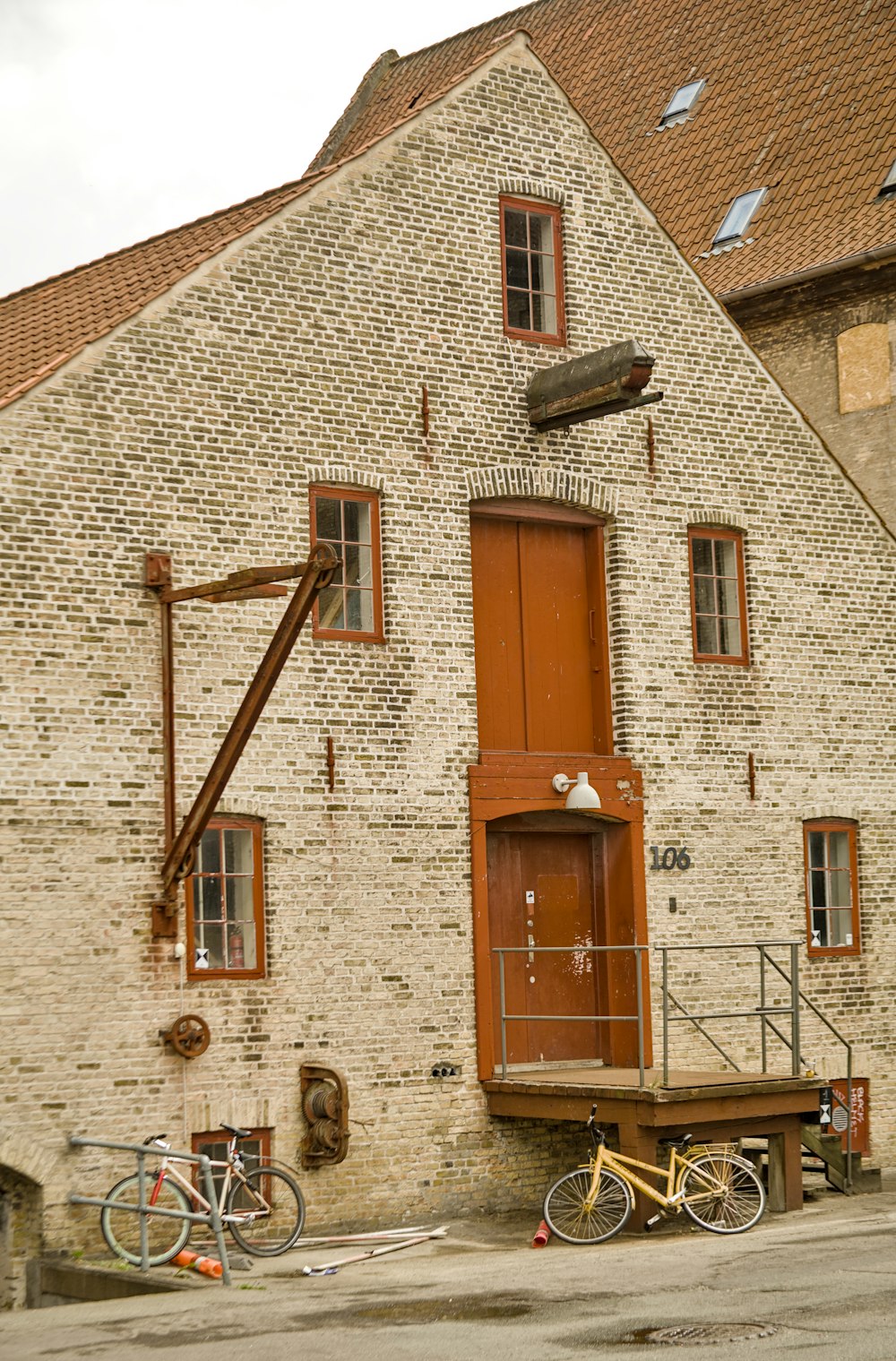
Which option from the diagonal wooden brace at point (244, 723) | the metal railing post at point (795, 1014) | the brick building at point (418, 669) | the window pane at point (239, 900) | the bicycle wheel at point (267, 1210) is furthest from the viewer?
the metal railing post at point (795, 1014)

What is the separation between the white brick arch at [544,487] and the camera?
16.9 meters

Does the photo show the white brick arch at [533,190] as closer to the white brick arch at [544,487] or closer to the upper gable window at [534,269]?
the upper gable window at [534,269]

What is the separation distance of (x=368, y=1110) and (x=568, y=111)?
891 cm

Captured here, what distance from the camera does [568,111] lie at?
18125 millimetres

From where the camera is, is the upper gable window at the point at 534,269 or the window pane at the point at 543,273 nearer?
the upper gable window at the point at 534,269

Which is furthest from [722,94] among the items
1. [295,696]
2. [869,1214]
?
[869,1214]

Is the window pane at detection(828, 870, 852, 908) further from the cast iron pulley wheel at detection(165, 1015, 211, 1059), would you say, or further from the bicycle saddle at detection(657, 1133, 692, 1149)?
the cast iron pulley wheel at detection(165, 1015, 211, 1059)

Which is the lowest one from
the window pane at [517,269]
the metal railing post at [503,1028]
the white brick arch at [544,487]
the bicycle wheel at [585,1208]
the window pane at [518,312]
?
the bicycle wheel at [585,1208]

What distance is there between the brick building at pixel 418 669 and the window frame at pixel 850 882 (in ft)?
0.14

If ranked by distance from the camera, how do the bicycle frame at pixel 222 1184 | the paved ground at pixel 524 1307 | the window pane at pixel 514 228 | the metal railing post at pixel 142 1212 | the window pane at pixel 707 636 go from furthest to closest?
the window pane at pixel 707 636 → the window pane at pixel 514 228 → the bicycle frame at pixel 222 1184 → the metal railing post at pixel 142 1212 → the paved ground at pixel 524 1307

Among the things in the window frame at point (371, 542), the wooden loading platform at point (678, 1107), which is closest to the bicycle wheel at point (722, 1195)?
the wooden loading platform at point (678, 1107)

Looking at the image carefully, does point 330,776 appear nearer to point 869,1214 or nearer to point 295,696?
point 295,696

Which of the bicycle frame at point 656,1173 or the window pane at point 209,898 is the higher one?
the window pane at point 209,898

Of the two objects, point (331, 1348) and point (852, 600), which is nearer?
point (331, 1348)
